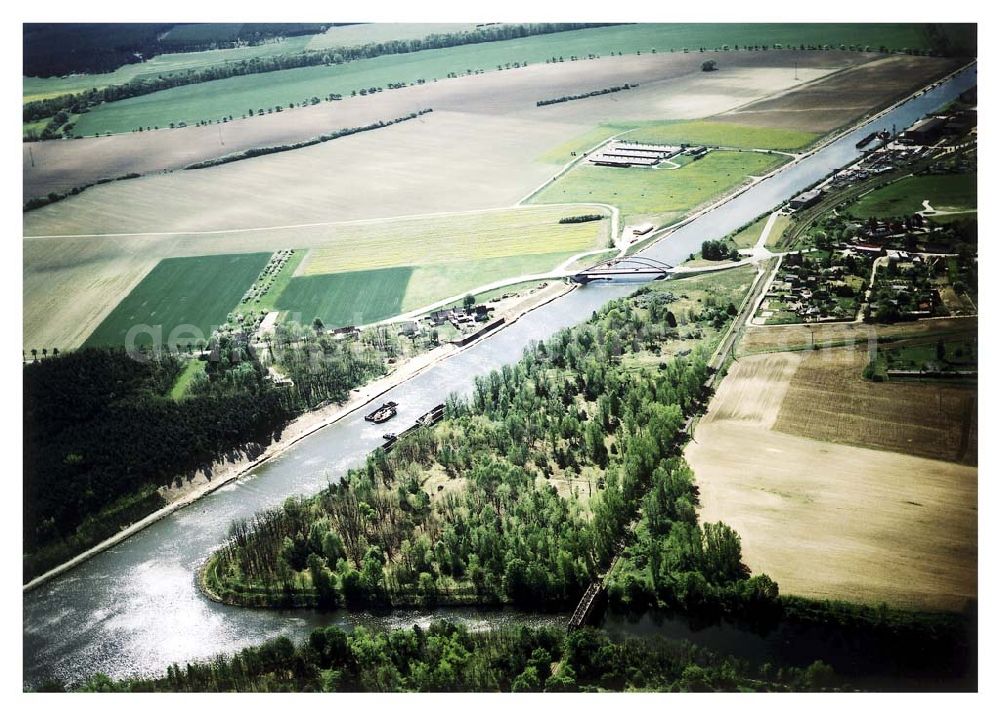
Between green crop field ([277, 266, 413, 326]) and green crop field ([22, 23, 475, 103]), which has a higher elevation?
green crop field ([22, 23, 475, 103])

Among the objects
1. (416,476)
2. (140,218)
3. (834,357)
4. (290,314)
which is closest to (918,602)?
(834,357)

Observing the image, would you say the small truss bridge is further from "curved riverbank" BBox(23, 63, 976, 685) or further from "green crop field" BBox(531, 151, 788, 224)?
"curved riverbank" BBox(23, 63, 976, 685)

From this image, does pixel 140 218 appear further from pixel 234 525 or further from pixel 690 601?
pixel 690 601

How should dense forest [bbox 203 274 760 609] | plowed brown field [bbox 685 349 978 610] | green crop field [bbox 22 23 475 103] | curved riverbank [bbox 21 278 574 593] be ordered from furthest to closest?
green crop field [bbox 22 23 475 103] < curved riverbank [bbox 21 278 574 593] < dense forest [bbox 203 274 760 609] < plowed brown field [bbox 685 349 978 610]

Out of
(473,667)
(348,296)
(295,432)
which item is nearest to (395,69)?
(348,296)

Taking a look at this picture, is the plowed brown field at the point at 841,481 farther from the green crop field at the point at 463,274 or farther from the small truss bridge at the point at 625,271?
the green crop field at the point at 463,274

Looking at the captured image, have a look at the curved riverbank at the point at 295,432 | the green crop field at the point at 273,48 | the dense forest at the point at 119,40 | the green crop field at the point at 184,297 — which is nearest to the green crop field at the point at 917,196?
the curved riverbank at the point at 295,432

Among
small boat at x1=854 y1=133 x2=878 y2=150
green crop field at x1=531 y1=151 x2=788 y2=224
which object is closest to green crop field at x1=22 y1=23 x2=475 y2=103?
green crop field at x1=531 y1=151 x2=788 y2=224
